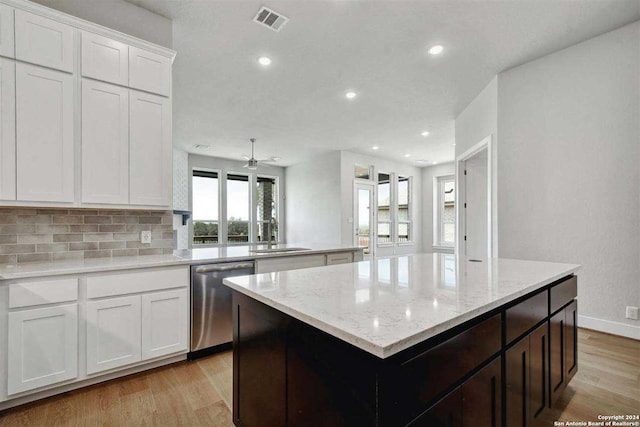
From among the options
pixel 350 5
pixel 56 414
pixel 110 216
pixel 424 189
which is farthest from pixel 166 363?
pixel 424 189

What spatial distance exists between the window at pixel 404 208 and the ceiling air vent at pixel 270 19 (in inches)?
265

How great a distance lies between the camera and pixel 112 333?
209 cm

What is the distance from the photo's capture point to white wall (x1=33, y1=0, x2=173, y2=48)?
7.48 ft

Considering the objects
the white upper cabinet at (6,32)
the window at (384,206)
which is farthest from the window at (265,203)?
the white upper cabinet at (6,32)

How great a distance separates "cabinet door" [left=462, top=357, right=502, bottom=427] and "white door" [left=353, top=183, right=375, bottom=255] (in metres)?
6.30

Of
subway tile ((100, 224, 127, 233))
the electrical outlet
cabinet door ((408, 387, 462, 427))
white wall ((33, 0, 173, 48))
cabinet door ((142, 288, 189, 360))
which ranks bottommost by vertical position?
cabinet door ((142, 288, 189, 360))

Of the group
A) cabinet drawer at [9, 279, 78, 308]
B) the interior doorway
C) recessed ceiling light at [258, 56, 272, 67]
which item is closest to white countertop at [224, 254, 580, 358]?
cabinet drawer at [9, 279, 78, 308]

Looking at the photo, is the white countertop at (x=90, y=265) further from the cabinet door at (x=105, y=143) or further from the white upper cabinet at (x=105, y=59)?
the white upper cabinet at (x=105, y=59)

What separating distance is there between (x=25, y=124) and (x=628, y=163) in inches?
190

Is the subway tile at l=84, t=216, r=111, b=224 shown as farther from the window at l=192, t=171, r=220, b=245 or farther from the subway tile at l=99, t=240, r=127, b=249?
the window at l=192, t=171, r=220, b=245

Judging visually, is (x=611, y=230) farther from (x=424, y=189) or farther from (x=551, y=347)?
(x=424, y=189)

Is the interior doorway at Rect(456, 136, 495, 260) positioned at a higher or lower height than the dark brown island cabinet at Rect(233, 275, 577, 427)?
higher

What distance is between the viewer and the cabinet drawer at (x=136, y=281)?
6.68 ft

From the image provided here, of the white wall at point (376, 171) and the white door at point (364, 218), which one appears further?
the white door at point (364, 218)
